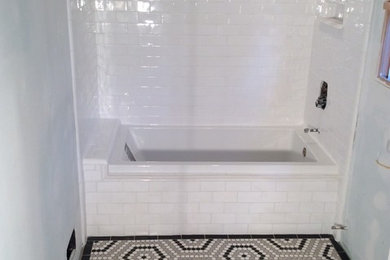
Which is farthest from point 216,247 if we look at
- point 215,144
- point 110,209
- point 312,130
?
point 312,130

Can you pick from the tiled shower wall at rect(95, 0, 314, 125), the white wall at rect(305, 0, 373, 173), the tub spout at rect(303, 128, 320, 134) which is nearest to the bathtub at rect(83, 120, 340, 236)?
the white wall at rect(305, 0, 373, 173)

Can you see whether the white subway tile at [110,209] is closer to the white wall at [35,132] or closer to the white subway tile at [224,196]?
the white wall at [35,132]

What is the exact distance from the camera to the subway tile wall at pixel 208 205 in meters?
2.66

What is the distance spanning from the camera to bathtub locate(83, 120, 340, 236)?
2.65m

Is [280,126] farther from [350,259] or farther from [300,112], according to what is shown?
[350,259]

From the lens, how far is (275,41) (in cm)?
326

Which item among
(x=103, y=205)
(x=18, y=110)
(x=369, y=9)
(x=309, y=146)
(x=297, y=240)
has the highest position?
(x=369, y=9)

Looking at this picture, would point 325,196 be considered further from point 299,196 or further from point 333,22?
point 333,22

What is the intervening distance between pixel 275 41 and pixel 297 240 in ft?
4.65

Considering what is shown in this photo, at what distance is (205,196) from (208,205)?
2.5 inches

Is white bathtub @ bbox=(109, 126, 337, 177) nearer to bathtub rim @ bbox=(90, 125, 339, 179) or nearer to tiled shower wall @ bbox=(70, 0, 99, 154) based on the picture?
tiled shower wall @ bbox=(70, 0, 99, 154)

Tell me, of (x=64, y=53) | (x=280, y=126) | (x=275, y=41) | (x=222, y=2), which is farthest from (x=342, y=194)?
(x=64, y=53)

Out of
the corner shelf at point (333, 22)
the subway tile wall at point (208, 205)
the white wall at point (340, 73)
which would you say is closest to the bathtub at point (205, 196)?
the subway tile wall at point (208, 205)

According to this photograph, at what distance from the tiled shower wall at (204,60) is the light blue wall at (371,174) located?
0.99 meters
